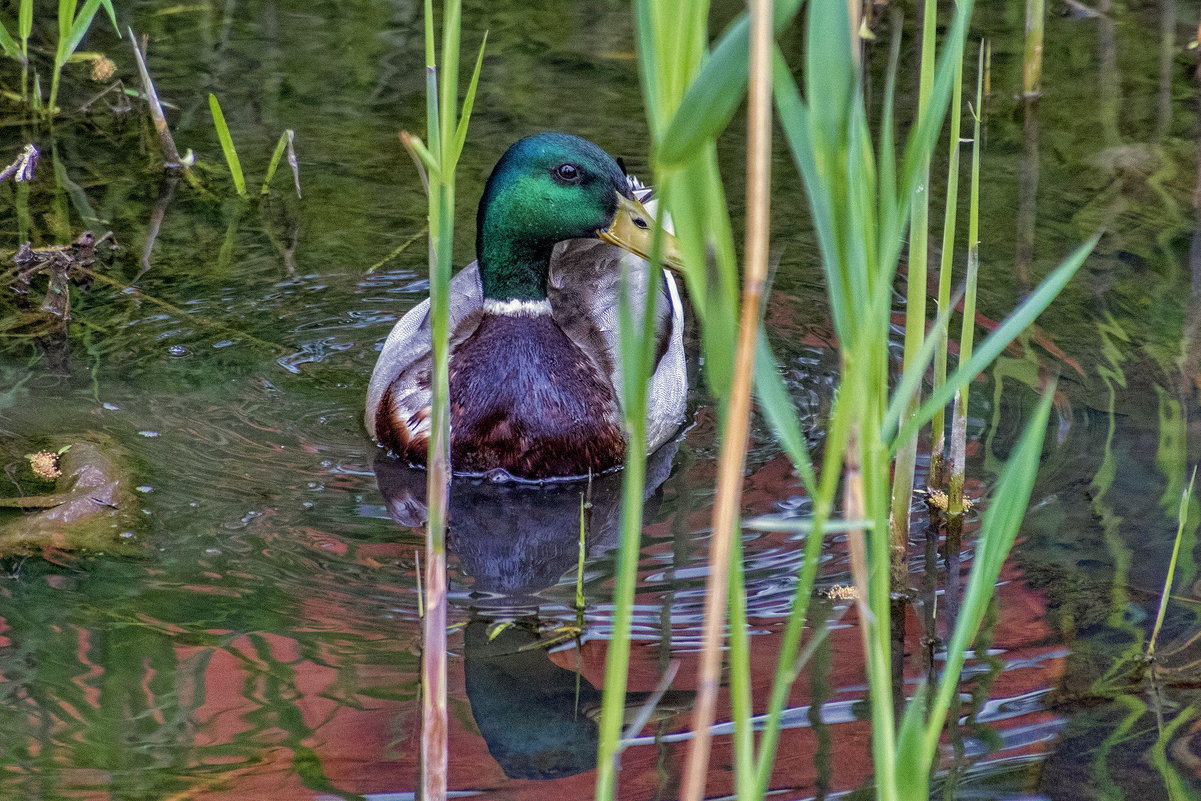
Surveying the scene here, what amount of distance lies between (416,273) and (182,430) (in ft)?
4.08

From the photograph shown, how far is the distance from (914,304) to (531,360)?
159 cm

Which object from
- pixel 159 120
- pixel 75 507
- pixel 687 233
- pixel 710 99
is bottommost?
pixel 75 507

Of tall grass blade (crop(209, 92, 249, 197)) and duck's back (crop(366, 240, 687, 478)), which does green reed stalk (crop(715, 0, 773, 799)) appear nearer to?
duck's back (crop(366, 240, 687, 478))

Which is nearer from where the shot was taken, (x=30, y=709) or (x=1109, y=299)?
(x=30, y=709)

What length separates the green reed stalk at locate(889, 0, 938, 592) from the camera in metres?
2.55

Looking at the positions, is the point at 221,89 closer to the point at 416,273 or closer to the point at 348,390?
the point at 416,273

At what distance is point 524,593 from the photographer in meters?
3.30

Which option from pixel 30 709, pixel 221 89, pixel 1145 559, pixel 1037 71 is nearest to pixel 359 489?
pixel 30 709

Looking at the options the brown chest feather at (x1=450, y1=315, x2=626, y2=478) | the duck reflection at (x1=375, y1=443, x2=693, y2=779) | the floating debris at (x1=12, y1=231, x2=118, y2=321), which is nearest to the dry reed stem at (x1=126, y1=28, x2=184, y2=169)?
the floating debris at (x1=12, y1=231, x2=118, y2=321)

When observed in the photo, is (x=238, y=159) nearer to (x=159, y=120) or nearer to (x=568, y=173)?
(x=159, y=120)

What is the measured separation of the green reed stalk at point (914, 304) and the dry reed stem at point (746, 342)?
83cm

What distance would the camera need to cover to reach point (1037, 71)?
6035 mm

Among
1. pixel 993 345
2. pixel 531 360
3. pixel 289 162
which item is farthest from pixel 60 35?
pixel 993 345

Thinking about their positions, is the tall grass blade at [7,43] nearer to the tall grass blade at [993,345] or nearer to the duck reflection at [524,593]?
the duck reflection at [524,593]
